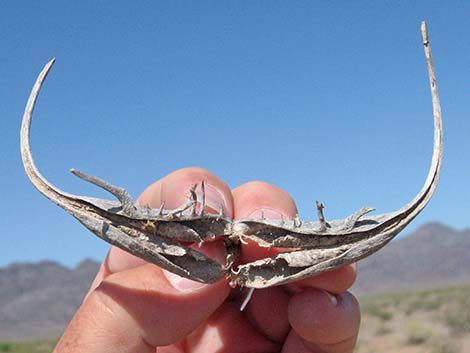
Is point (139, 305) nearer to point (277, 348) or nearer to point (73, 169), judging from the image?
point (73, 169)

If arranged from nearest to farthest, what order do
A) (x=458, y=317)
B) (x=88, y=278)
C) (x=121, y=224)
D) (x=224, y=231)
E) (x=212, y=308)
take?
(x=121, y=224) < (x=224, y=231) < (x=212, y=308) < (x=458, y=317) < (x=88, y=278)

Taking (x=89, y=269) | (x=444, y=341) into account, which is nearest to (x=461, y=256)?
(x=89, y=269)

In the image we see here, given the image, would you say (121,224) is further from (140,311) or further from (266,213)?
(266,213)

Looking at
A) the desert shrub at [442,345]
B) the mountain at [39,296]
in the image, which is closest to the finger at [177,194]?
the desert shrub at [442,345]

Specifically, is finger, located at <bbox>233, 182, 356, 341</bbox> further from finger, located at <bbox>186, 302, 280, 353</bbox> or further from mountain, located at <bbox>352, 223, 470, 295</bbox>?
mountain, located at <bbox>352, 223, 470, 295</bbox>

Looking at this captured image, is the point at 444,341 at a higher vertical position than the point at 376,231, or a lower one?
lower

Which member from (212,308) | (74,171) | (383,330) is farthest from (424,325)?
(74,171)

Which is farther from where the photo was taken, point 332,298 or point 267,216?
point 267,216

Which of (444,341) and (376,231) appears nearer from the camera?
(376,231)
